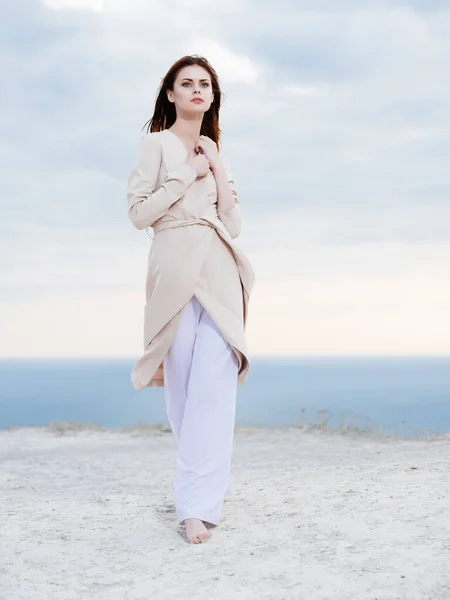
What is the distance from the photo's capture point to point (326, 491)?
4.66 meters

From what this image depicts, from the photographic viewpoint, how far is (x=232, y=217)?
435cm

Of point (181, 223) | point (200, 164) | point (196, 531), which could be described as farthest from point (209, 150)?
point (196, 531)

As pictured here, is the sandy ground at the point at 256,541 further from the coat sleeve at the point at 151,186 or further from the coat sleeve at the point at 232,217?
the coat sleeve at the point at 151,186

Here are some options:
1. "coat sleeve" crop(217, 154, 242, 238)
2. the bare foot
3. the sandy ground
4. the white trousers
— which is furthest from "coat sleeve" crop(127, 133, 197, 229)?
the sandy ground

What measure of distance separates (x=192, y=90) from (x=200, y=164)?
0.45 meters

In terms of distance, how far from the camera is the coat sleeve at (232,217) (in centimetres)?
433

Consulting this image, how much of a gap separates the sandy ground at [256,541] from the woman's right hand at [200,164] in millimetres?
2008

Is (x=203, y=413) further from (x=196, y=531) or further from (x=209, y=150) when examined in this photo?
(x=209, y=150)

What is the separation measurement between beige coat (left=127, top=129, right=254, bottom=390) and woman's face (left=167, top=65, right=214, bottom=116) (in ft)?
0.66

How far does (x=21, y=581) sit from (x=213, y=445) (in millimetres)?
1203

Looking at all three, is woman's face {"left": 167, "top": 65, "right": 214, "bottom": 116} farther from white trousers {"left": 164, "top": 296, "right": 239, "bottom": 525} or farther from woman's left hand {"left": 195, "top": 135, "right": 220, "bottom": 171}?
white trousers {"left": 164, "top": 296, "right": 239, "bottom": 525}

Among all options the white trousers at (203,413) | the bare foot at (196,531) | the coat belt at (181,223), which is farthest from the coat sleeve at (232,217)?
the bare foot at (196,531)

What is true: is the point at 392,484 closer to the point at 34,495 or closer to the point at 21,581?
the point at 21,581

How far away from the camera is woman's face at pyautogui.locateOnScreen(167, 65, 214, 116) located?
168 inches
